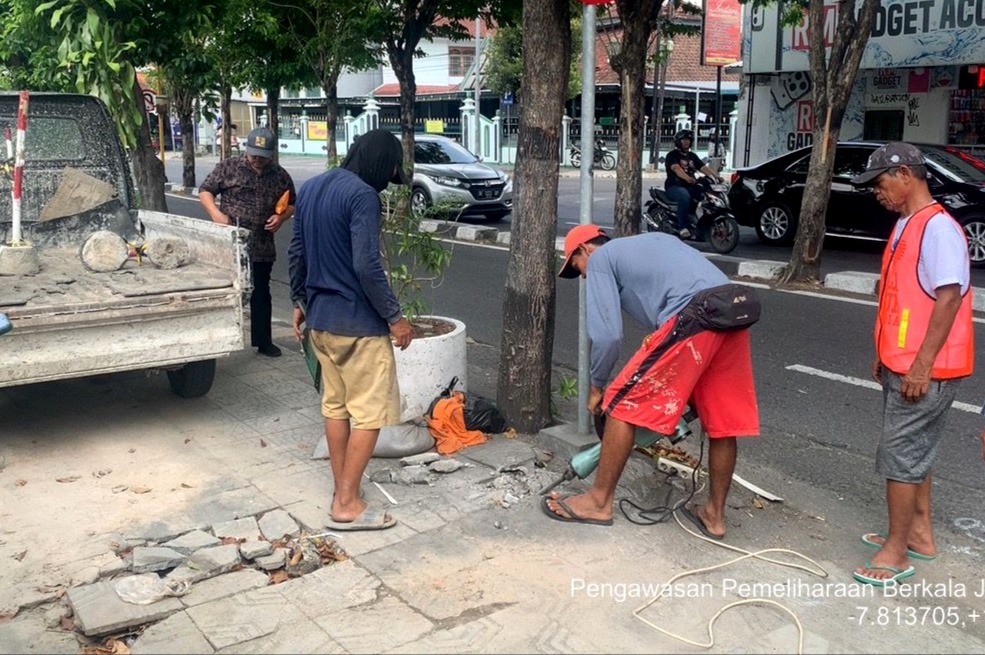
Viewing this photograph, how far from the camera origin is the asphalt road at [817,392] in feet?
17.0

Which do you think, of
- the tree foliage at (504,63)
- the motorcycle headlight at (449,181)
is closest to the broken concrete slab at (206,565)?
the motorcycle headlight at (449,181)

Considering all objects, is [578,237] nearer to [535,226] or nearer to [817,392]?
[535,226]

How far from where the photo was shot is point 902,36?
1750cm

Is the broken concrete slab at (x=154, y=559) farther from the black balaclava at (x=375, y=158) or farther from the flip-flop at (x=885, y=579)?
the flip-flop at (x=885, y=579)

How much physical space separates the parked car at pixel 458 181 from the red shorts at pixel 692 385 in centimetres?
1317

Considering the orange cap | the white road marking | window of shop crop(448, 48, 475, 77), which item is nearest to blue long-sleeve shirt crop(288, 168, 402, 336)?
the orange cap

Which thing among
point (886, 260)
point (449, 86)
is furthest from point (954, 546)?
point (449, 86)

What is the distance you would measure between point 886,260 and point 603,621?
6.13ft

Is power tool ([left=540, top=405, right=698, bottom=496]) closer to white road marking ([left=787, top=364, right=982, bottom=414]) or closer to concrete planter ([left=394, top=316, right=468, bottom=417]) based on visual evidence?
concrete planter ([left=394, top=316, right=468, bottom=417])

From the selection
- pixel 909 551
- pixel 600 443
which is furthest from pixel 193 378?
pixel 909 551

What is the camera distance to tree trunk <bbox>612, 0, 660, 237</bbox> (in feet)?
37.8

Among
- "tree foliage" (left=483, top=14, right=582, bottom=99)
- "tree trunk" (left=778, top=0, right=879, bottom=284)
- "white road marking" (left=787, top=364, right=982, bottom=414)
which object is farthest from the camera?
"tree foliage" (left=483, top=14, right=582, bottom=99)

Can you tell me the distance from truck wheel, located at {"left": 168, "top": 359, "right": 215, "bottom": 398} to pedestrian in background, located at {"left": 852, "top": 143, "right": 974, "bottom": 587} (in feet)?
13.4

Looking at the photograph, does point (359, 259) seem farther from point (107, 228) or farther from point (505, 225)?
point (505, 225)
